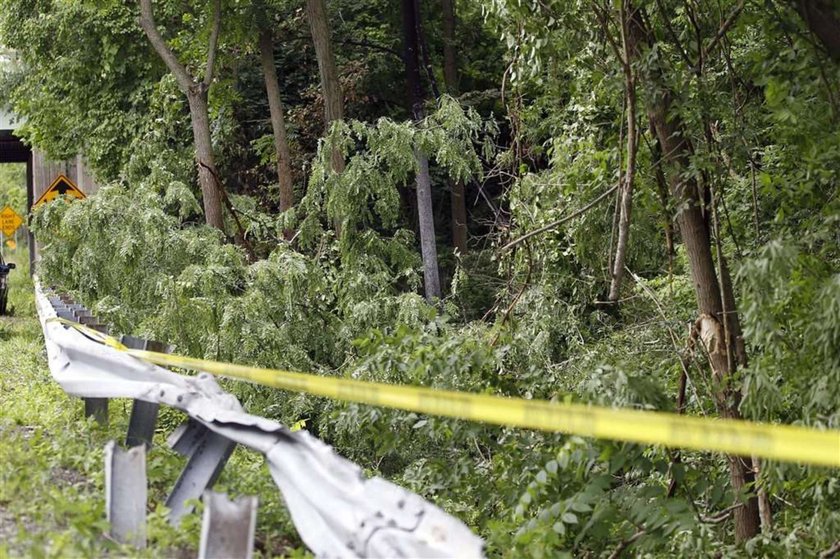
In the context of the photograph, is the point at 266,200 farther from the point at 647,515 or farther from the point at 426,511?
the point at 426,511

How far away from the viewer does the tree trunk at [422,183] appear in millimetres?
19609

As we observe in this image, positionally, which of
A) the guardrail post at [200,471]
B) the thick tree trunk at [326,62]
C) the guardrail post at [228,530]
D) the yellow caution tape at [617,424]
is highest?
the thick tree trunk at [326,62]

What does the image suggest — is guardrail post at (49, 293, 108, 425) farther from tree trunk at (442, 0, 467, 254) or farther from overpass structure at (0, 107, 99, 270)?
overpass structure at (0, 107, 99, 270)

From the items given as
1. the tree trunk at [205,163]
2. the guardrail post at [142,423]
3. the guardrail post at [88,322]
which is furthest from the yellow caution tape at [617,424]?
the tree trunk at [205,163]

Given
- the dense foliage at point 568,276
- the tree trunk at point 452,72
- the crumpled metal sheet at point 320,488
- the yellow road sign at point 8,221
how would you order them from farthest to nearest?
the yellow road sign at point 8,221, the tree trunk at point 452,72, the dense foliage at point 568,276, the crumpled metal sheet at point 320,488

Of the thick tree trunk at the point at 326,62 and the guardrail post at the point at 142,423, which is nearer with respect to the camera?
the guardrail post at the point at 142,423

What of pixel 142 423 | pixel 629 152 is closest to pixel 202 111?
pixel 629 152

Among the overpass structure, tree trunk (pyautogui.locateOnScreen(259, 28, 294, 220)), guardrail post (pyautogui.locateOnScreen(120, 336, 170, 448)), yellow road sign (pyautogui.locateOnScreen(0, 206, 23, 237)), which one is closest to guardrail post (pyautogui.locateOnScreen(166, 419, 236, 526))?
guardrail post (pyautogui.locateOnScreen(120, 336, 170, 448))

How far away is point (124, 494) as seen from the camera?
4.72 metres

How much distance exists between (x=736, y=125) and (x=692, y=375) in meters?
2.04

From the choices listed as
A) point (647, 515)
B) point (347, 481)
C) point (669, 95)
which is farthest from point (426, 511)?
point (669, 95)

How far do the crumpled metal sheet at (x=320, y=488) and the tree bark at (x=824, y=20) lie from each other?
4392 mm

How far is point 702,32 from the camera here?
1004 cm

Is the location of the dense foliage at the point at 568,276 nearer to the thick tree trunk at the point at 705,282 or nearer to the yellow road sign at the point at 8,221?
the thick tree trunk at the point at 705,282
